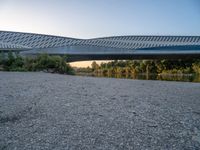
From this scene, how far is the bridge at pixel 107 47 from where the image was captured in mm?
46781

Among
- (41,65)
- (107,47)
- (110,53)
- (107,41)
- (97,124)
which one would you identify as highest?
(107,41)

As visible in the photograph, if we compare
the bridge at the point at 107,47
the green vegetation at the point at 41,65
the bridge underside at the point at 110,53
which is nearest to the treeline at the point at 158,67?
the bridge at the point at 107,47

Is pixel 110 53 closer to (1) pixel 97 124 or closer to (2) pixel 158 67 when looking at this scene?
(2) pixel 158 67

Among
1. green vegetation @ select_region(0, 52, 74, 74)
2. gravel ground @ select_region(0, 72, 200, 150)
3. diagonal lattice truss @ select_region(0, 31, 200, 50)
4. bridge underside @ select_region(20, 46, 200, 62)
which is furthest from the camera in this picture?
diagonal lattice truss @ select_region(0, 31, 200, 50)

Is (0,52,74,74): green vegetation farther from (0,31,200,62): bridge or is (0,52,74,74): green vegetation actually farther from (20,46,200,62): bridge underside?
(20,46,200,62): bridge underside

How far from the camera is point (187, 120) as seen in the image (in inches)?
193

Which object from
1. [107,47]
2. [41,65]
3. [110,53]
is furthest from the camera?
[107,47]

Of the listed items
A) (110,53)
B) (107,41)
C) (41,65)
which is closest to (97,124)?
(41,65)

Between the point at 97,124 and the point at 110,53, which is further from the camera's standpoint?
the point at 110,53

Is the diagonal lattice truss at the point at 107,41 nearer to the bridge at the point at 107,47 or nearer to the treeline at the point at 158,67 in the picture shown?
the bridge at the point at 107,47

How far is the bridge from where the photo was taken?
46.8 metres

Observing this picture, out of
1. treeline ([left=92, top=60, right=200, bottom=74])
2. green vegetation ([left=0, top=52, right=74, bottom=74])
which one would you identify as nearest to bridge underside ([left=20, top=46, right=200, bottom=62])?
treeline ([left=92, top=60, right=200, bottom=74])

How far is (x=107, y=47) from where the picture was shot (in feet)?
160

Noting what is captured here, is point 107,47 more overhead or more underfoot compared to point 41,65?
more overhead
